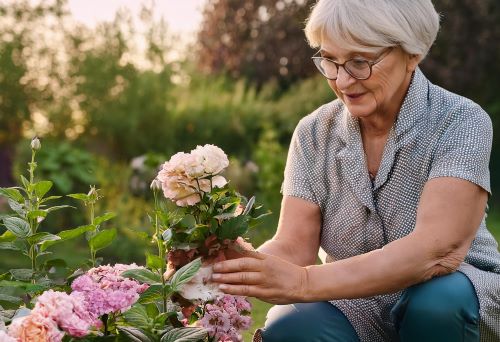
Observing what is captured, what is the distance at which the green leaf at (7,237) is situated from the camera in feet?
8.22

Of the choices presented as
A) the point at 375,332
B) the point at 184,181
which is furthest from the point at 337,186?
the point at 184,181

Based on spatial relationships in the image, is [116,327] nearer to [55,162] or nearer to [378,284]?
[378,284]

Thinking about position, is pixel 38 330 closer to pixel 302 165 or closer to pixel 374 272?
pixel 374 272

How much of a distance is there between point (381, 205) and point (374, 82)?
0.38m

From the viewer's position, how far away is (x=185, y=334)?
2.16m

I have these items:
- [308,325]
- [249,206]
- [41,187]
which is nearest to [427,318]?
[308,325]

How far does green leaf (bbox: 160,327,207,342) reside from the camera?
2.14 meters

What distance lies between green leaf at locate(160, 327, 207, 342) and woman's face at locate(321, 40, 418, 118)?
796 millimetres

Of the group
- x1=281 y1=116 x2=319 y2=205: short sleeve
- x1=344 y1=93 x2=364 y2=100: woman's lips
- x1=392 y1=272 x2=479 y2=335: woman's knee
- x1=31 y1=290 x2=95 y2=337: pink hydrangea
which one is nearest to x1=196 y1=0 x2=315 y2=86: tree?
x1=281 y1=116 x2=319 y2=205: short sleeve

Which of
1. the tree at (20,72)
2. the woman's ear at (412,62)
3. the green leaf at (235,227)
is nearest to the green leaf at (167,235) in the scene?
the green leaf at (235,227)

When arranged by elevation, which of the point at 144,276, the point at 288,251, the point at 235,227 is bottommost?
→ the point at 288,251

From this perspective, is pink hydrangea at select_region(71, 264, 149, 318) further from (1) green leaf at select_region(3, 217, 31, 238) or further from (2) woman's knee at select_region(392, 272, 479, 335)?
(2) woman's knee at select_region(392, 272, 479, 335)

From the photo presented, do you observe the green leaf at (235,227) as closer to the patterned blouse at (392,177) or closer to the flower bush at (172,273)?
the flower bush at (172,273)

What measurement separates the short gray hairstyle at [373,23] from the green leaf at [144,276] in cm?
80
